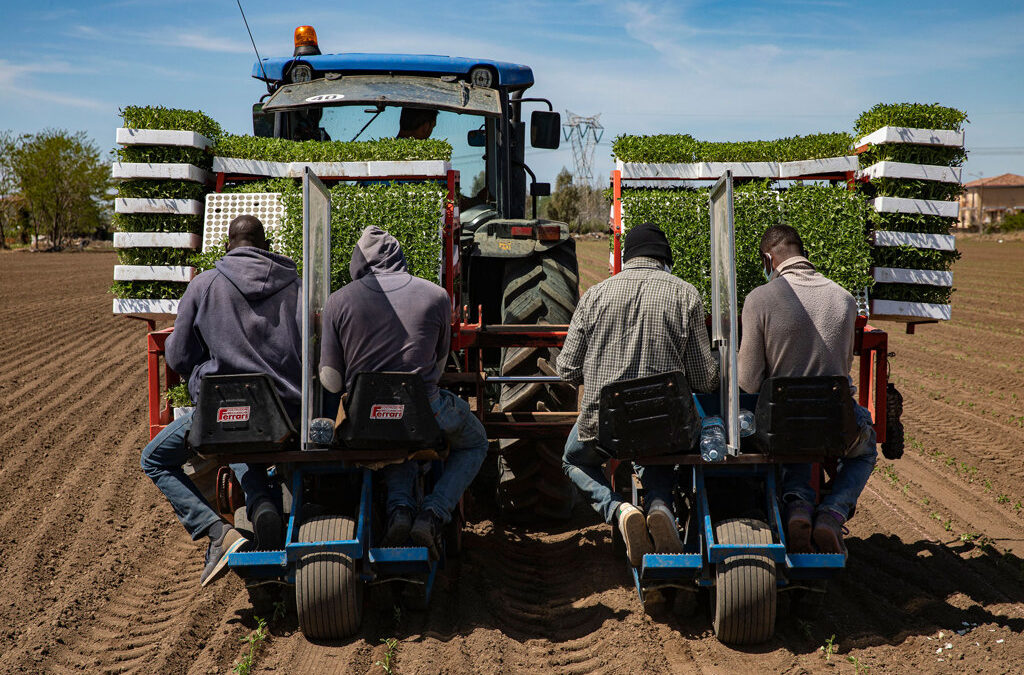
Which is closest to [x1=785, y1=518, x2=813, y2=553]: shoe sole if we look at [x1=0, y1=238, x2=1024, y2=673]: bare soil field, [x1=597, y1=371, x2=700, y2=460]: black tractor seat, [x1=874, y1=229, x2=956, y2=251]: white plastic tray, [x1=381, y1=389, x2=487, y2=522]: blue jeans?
[x1=0, y1=238, x2=1024, y2=673]: bare soil field

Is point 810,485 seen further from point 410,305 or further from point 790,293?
point 410,305

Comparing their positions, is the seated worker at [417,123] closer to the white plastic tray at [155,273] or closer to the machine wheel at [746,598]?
the white plastic tray at [155,273]

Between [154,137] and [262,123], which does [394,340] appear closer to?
[154,137]

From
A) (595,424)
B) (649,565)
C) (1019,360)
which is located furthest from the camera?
(1019,360)

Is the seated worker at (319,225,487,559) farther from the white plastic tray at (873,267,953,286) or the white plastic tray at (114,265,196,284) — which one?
the white plastic tray at (873,267,953,286)

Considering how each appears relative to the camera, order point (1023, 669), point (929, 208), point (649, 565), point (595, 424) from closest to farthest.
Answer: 1. point (1023, 669)
2. point (649, 565)
3. point (595, 424)
4. point (929, 208)

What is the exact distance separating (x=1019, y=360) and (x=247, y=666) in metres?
12.2

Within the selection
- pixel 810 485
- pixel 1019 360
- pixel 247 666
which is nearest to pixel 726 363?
pixel 810 485

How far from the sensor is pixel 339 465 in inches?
182

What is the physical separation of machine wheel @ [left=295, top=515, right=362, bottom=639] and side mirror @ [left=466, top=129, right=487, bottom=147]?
3821 millimetres

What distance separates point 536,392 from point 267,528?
6.81 ft

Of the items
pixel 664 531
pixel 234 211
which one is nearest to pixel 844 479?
pixel 664 531

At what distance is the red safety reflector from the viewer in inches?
250

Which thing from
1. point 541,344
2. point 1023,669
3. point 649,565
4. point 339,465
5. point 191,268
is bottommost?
point 1023,669
